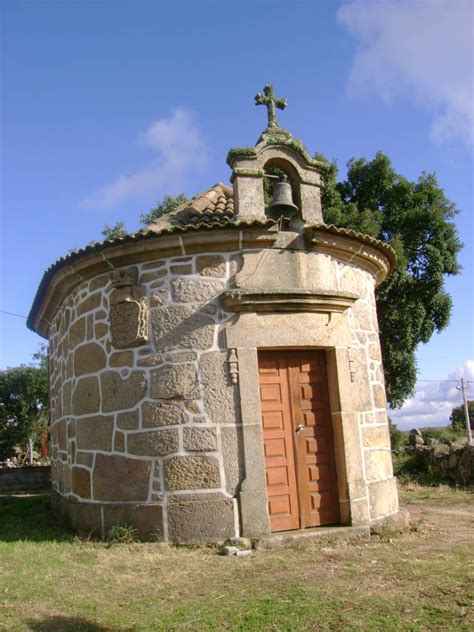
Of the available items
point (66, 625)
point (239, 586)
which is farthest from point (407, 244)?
point (66, 625)

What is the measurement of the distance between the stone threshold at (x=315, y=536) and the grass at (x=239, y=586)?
0.36 feet

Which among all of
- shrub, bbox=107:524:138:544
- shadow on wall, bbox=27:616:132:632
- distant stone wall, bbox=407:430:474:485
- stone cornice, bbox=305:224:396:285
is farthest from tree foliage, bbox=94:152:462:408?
shadow on wall, bbox=27:616:132:632

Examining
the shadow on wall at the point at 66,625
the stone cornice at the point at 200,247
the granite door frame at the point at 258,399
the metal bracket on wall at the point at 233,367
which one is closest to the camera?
the shadow on wall at the point at 66,625

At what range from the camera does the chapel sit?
20.1 feet

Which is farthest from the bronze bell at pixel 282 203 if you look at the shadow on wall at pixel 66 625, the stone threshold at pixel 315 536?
the shadow on wall at pixel 66 625

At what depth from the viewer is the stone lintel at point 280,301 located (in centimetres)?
633

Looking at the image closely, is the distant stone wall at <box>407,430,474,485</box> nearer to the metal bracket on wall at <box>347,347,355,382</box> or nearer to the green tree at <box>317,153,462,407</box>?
the green tree at <box>317,153,462,407</box>

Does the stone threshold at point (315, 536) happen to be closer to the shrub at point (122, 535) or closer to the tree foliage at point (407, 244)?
the shrub at point (122, 535)

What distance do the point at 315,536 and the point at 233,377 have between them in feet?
6.32

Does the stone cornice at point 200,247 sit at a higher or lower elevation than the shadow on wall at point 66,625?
higher

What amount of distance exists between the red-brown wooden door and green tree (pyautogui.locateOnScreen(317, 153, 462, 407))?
6.94 metres

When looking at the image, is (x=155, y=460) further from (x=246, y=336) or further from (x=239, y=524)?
(x=246, y=336)

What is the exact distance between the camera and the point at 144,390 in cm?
637

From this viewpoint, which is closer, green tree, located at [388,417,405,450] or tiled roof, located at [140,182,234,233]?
tiled roof, located at [140,182,234,233]
